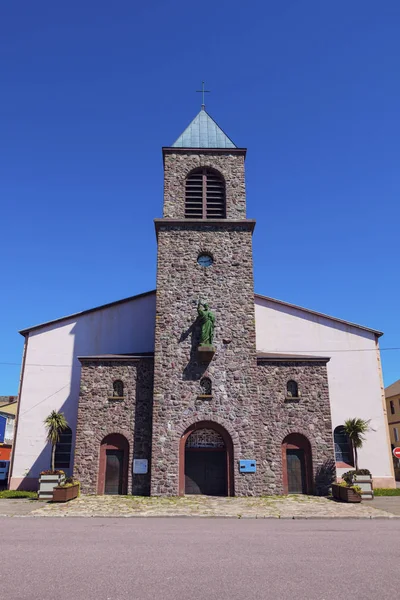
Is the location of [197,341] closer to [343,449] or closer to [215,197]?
[215,197]

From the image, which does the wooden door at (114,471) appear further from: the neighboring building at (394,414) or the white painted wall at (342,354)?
the neighboring building at (394,414)

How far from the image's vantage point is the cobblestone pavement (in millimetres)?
15883

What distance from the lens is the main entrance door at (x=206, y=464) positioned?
21375mm

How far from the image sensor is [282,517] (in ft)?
50.3

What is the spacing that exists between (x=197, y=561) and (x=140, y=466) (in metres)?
13.2

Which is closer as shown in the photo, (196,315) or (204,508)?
(204,508)

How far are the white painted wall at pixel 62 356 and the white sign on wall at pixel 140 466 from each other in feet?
19.9

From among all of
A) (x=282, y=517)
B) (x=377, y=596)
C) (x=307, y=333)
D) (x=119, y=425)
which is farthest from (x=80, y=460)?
(x=377, y=596)

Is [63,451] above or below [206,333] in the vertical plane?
below

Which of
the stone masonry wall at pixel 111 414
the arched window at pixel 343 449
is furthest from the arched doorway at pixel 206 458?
the arched window at pixel 343 449

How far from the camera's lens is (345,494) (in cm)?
1944

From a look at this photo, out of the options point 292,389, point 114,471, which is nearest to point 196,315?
point 292,389

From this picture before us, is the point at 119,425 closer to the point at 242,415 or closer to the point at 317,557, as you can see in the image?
the point at 242,415

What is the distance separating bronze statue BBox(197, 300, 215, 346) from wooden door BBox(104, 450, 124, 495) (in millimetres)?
6740
